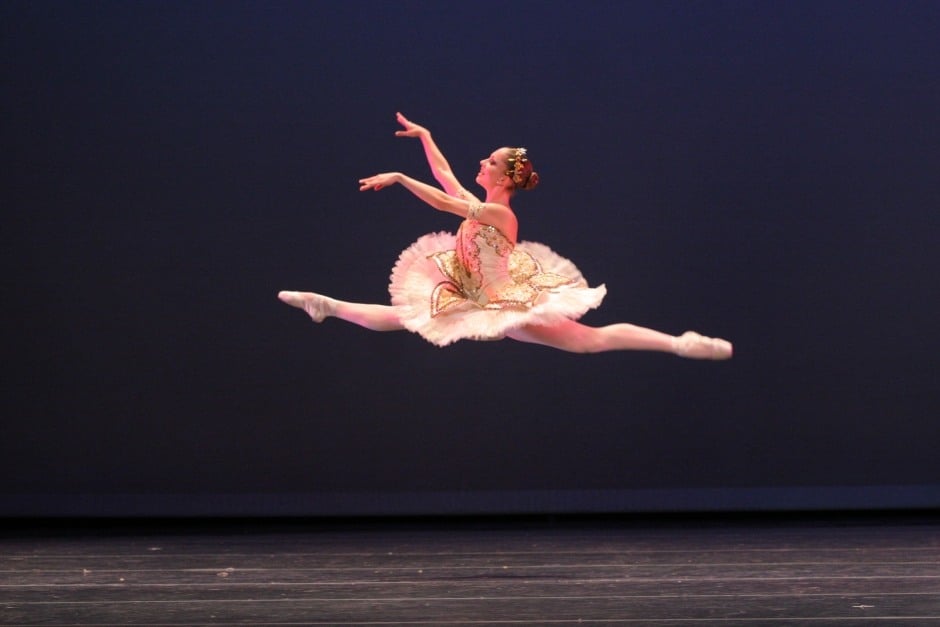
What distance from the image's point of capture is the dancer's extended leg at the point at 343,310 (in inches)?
144

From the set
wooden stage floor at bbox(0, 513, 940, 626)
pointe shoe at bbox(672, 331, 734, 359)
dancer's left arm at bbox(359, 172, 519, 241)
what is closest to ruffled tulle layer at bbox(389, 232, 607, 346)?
dancer's left arm at bbox(359, 172, 519, 241)

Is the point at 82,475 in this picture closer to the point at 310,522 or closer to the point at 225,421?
the point at 225,421

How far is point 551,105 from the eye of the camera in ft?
16.5

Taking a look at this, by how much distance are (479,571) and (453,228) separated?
4.96 ft

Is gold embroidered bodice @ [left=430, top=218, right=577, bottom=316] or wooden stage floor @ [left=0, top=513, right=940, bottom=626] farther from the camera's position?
gold embroidered bodice @ [left=430, top=218, right=577, bottom=316]

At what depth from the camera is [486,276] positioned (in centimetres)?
376

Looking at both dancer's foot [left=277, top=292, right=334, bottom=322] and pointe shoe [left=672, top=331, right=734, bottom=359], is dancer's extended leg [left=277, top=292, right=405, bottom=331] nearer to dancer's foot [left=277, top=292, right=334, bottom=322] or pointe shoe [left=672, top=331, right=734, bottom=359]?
dancer's foot [left=277, top=292, right=334, bottom=322]

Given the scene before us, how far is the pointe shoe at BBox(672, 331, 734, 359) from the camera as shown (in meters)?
3.53

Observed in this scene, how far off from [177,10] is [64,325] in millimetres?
1373

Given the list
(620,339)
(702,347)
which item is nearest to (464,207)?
(620,339)

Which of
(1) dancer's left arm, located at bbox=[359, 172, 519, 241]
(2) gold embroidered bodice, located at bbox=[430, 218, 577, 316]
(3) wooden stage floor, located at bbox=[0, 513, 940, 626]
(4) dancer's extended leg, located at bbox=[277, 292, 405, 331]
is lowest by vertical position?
(3) wooden stage floor, located at bbox=[0, 513, 940, 626]

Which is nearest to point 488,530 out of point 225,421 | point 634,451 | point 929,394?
point 634,451

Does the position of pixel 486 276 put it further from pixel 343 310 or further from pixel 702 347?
pixel 702 347

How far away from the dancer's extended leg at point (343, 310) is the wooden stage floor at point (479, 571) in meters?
0.86
